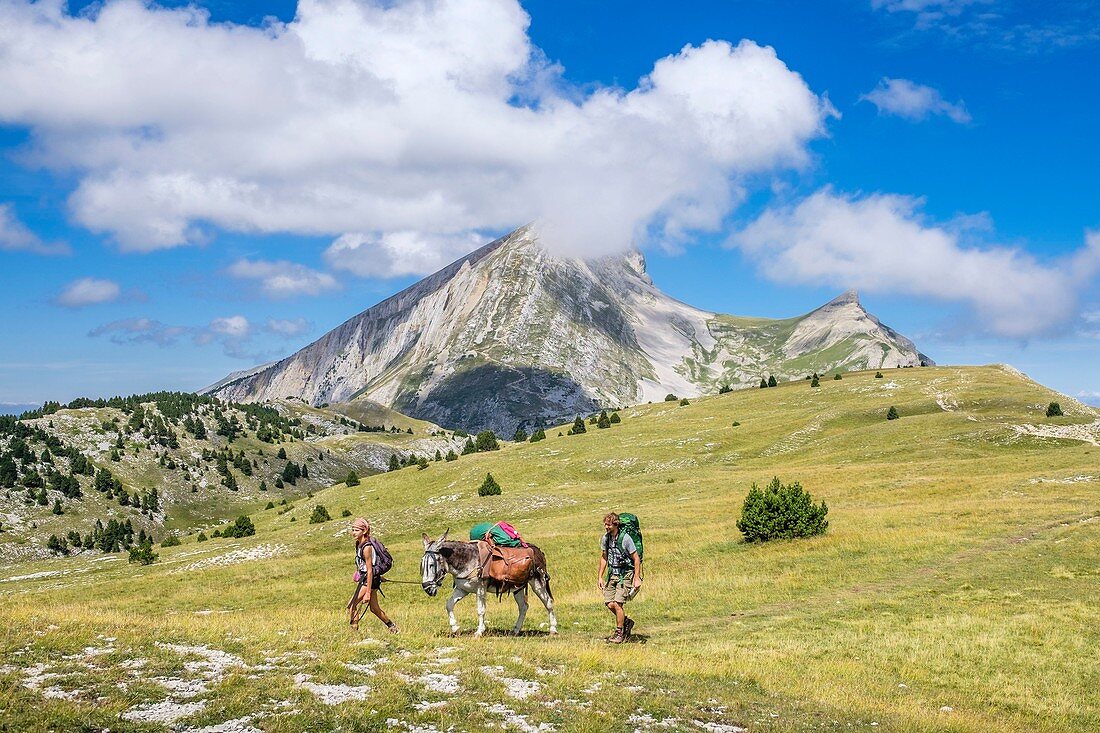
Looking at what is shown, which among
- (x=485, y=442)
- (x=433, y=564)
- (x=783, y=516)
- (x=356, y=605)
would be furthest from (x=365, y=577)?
(x=485, y=442)

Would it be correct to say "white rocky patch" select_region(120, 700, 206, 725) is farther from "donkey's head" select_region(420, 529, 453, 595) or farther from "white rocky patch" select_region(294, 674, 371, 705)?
"donkey's head" select_region(420, 529, 453, 595)

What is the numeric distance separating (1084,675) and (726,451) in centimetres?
6435

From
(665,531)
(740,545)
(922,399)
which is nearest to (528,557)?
(740,545)

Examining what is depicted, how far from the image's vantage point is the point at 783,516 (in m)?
36.3

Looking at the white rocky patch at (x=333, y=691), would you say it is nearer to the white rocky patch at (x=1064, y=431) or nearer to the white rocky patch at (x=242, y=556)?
the white rocky patch at (x=242, y=556)

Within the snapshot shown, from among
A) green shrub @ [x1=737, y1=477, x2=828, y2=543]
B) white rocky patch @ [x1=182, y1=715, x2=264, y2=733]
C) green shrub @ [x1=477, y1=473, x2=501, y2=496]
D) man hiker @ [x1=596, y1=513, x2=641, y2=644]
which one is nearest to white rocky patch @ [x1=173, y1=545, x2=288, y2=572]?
green shrub @ [x1=477, y1=473, x2=501, y2=496]

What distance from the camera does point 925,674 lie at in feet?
56.5

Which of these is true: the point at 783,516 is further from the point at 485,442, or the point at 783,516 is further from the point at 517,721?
the point at 485,442

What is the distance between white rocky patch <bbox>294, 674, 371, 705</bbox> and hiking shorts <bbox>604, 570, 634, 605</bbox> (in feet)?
29.4

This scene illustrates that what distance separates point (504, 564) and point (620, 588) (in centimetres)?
351

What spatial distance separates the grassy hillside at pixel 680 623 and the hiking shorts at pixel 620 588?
4.35 feet

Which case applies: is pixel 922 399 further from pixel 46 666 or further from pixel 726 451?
pixel 46 666

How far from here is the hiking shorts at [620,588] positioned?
19016 mm

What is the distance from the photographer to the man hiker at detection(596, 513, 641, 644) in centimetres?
1900
